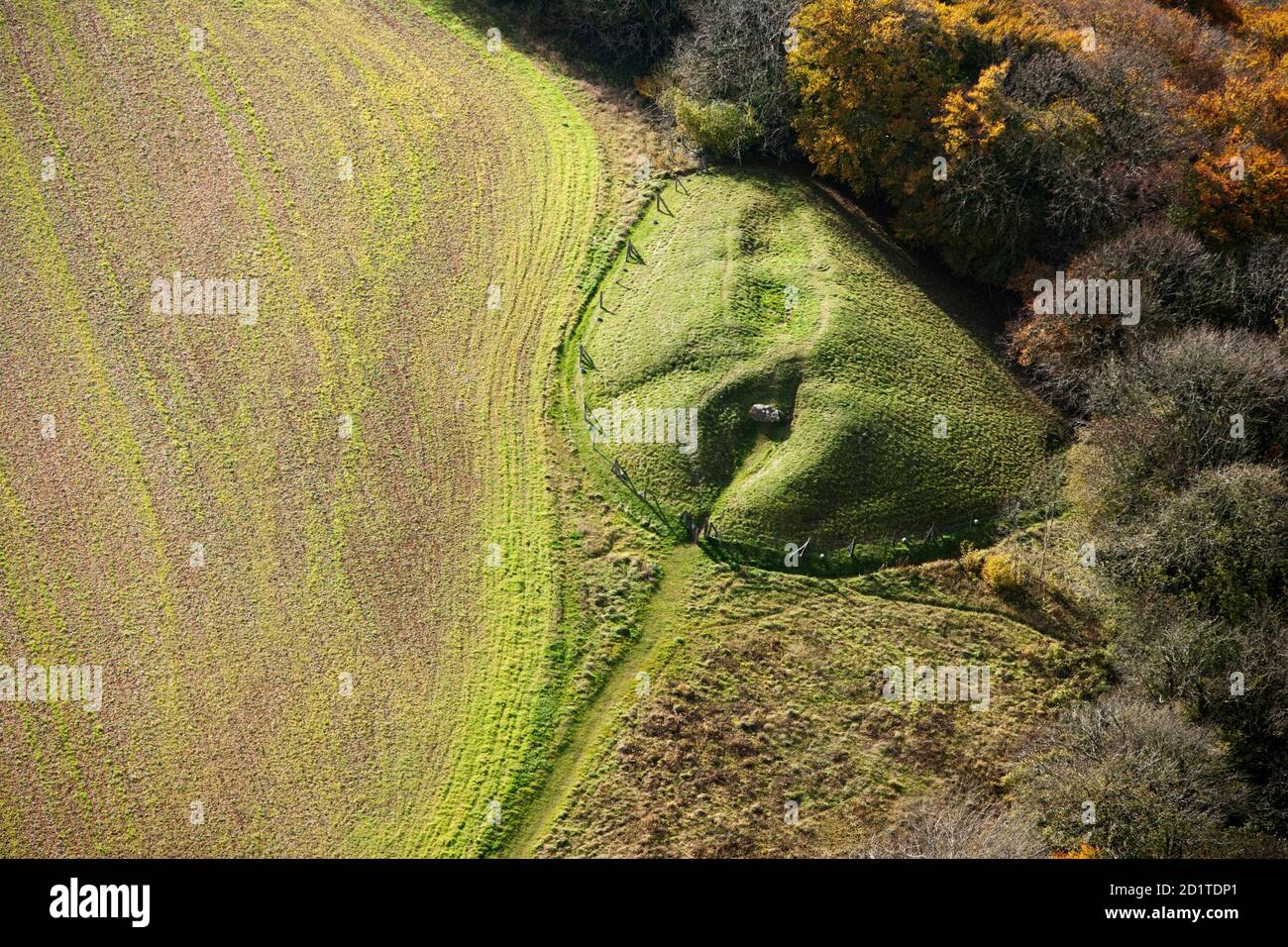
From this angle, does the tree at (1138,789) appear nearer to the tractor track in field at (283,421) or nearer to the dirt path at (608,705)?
the dirt path at (608,705)

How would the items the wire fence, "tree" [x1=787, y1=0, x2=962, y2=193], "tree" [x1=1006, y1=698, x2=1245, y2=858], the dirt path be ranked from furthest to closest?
"tree" [x1=787, y1=0, x2=962, y2=193], the wire fence, the dirt path, "tree" [x1=1006, y1=698, x2=1245, y2=858]

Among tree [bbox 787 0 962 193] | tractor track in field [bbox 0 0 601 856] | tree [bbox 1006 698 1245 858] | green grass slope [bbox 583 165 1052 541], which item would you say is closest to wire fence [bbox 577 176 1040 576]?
green grass slope [bbox 583 165 1052 541]

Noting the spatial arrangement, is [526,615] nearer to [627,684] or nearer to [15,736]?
[627,684]

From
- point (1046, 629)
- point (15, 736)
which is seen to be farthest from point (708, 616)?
point (15, 736)

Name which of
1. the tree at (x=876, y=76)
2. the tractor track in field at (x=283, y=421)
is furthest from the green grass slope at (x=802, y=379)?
the tractor track in field at (x=283, y=421)

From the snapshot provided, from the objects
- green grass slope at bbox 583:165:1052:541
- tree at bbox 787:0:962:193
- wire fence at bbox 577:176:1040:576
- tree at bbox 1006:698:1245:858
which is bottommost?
tree at bbox 1006:698:1245:858

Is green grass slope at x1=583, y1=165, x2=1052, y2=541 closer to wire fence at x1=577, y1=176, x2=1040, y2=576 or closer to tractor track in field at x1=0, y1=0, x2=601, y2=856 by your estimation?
wire fence at x1=577, y1=176, x2=1040, y2=576

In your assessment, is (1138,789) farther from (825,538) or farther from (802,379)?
(802,379)
